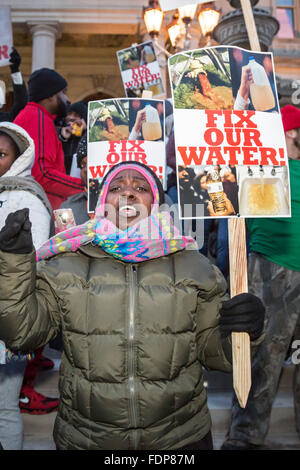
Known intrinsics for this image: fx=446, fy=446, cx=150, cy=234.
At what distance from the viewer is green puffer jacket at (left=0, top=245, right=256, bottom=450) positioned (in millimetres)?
1680

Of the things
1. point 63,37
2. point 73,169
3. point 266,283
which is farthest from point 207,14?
point 63,37

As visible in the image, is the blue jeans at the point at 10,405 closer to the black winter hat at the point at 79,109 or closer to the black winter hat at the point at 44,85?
the black winter hat at the point at 44,85

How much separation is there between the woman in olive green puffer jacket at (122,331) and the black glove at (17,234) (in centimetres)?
3

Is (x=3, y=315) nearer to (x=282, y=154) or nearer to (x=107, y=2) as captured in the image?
(x=282, y=154)

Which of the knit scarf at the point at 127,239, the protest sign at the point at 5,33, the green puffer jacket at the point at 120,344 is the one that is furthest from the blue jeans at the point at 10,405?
the protest sign at the point at 5,33

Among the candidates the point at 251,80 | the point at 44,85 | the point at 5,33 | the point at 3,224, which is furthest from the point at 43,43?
the point at 251,80

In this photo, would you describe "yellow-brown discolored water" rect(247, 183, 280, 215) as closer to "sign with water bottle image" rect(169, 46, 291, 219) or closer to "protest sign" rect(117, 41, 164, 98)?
"sign with water bottle image" rect(169, 46, 291, 219)

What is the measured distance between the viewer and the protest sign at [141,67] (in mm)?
4883

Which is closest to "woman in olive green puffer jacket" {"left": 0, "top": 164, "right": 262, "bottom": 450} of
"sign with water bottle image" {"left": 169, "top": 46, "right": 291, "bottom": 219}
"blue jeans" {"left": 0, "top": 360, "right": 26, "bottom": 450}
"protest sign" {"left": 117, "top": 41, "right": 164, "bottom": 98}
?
"sign with water bottle image" {"left": 169, "top": 46, "right": 291, "bottom": 219}

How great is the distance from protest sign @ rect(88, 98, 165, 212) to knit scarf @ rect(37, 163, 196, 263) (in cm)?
78

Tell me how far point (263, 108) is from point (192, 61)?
38cm

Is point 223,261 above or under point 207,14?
under

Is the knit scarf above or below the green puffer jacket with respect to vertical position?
above
